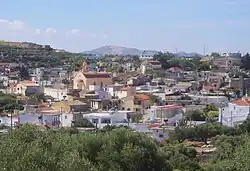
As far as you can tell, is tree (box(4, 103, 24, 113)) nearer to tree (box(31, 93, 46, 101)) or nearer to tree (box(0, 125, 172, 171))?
tree (box(31, 93, 46, 101))

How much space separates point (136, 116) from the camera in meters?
34.2

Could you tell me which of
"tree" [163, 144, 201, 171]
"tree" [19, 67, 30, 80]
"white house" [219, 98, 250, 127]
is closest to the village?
"white house" [219, 98, 250, 127]

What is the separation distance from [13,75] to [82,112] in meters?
28.5

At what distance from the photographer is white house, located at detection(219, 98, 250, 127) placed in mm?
31928

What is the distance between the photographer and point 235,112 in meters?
32.9

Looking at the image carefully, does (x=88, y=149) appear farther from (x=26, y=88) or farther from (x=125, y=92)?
(x=26, y=88)

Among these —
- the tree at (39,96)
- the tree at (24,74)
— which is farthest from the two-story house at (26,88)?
the tree at (24,74)

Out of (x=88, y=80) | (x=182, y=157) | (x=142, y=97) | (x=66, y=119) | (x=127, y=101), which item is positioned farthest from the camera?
(x=88, y=80)

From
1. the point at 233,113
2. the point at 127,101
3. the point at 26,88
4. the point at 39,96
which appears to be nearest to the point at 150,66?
the point at 26,88

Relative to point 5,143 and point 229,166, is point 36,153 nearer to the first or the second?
point 5,143

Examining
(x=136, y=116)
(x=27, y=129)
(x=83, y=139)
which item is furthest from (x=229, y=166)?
(x=136, y=116)

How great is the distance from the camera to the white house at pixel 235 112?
3193 centimetres

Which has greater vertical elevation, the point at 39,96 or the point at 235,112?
the point at 39,96

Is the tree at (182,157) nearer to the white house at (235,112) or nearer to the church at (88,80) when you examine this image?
the white house at (235,112)
